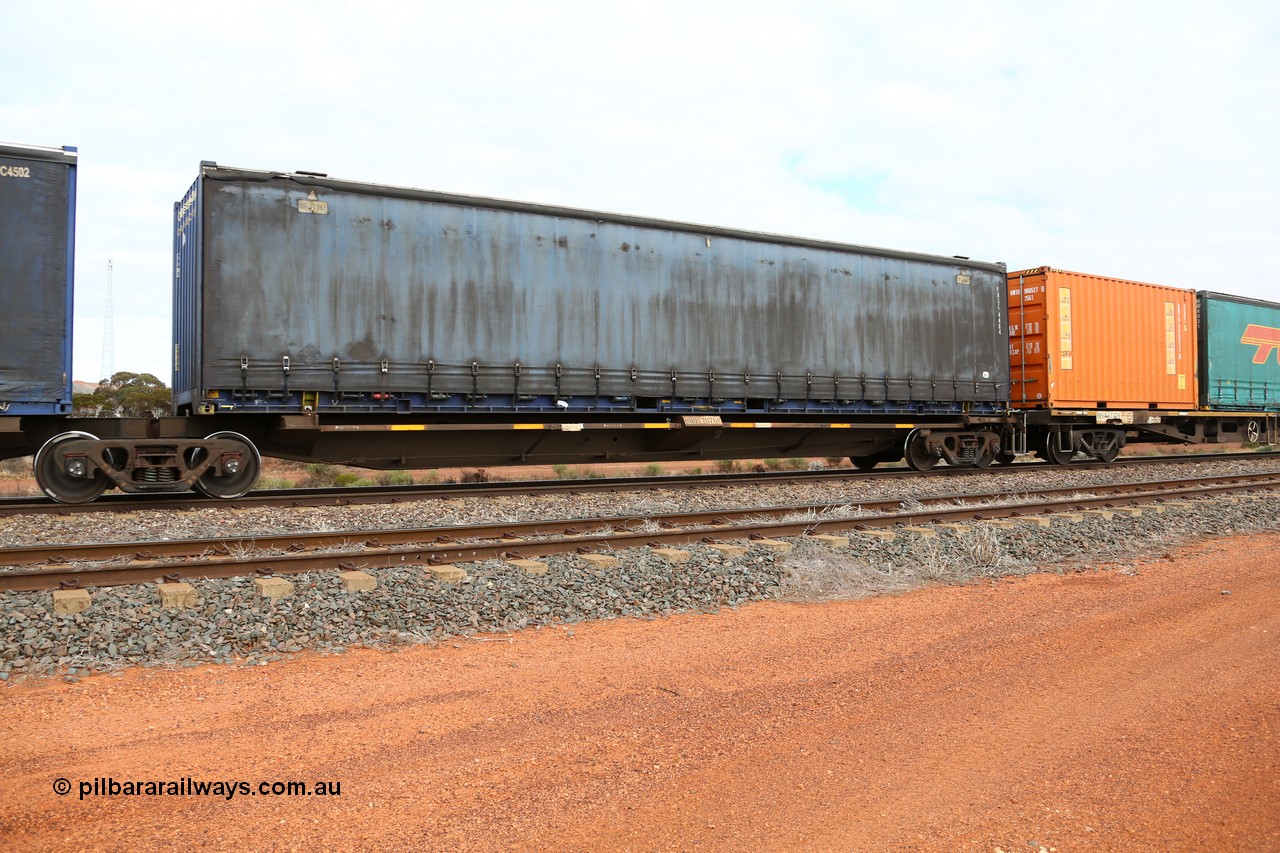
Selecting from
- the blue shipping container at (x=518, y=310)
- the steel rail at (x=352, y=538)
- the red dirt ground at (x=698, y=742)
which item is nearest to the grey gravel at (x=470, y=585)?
the red dirt ground at (x=698, y=742)

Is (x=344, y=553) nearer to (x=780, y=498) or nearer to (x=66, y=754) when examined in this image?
(x=66, y=754)

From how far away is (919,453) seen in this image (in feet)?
52.5

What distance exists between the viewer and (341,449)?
11.3m

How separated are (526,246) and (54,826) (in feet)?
32.8

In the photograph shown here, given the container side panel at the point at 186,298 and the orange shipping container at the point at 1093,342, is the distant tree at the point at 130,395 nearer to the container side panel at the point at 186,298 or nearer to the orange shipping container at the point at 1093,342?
the container side panel at the point at 186,298

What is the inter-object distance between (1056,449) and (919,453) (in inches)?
153

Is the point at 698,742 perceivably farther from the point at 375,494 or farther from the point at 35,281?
the point at 35,281

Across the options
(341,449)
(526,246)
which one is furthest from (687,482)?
(341,449)

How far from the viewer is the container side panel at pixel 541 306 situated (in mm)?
10547

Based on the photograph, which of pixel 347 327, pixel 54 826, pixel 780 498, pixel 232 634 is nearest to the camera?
pixel 54 826

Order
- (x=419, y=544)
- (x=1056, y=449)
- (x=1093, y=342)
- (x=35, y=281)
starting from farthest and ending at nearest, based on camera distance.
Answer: (x=1056, y=449) → (x=1093, y=342) → (x=35, y=281) → (x=419, y=544)

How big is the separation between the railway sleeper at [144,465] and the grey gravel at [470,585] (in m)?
0.88

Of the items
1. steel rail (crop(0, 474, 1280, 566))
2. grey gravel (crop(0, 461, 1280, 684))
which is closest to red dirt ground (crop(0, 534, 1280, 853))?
grey gravel (crop(0, 461, 1280, 684))

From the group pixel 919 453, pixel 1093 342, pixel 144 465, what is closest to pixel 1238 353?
pixel 1093 342
